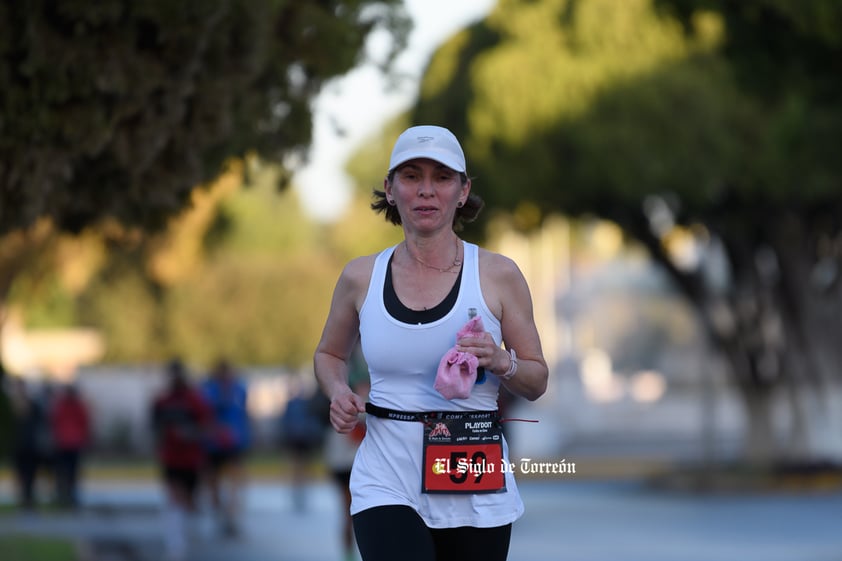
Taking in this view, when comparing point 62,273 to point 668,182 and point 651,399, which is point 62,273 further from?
point 651,399

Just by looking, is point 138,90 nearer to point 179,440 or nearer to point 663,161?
point 179,440

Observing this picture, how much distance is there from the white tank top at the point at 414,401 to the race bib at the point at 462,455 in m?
0.03

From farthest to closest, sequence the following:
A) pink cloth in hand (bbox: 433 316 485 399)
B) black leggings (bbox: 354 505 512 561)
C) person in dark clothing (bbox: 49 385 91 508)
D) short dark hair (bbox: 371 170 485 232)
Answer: person in dark clothing (bbox: 49 385 91 508) < short dark hair (bbox: 371 170 485 232) < black leggings (bbox: 354 505 512 561) < pink cloth in hand (bbox: 433 316 485 399)

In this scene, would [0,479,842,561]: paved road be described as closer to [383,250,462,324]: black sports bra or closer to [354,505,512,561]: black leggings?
[354,505,512,561]: black leggings

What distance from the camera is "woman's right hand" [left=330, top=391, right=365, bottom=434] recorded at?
4.68 m

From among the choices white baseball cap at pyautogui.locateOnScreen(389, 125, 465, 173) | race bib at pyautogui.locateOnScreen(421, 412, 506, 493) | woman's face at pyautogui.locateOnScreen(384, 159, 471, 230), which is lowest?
race bib at pyautogui.locateOnScreen(421, 412, 506, 493)

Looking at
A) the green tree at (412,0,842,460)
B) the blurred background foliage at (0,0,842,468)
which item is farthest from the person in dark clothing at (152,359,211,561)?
the green tree at (412,0,842,460)

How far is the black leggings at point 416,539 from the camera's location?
15.3 ft

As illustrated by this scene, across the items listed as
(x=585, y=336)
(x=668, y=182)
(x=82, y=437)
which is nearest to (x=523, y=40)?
(x=668, y=182)

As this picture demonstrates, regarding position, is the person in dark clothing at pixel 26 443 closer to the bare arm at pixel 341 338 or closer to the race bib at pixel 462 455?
the bare arm at pixel 341 338

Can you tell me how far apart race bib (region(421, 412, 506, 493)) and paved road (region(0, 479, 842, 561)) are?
Result: 9.84m

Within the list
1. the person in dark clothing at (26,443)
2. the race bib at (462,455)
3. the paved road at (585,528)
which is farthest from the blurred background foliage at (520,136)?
the race bib at (462,455)

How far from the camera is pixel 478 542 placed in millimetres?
4742

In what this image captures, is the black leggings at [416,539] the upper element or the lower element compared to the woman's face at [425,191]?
lower
